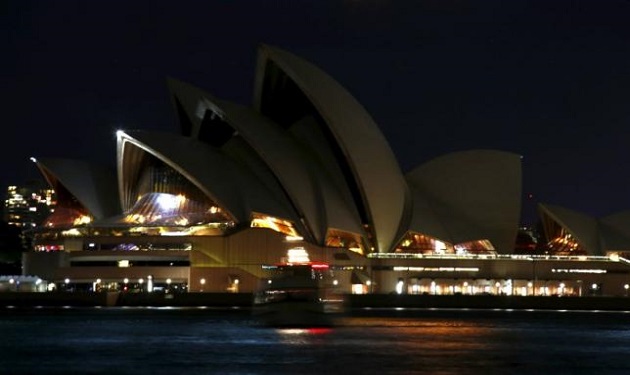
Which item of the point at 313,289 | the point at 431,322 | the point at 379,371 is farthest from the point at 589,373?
the point at 431,322

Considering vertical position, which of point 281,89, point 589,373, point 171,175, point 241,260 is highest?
point 281,89

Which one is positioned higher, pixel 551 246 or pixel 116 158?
pixel 116 158

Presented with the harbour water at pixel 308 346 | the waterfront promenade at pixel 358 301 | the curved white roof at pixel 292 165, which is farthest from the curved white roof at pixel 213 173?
the harbour water at pixel 308 346

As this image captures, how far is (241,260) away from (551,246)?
88.0 feet

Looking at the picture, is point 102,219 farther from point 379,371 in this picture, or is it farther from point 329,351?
point 379,371

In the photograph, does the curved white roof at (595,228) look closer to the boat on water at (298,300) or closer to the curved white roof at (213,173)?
the curved white roof at (213,173)

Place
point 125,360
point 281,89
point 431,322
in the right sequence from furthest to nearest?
point 281,89 < point 431,322 < point 125,360

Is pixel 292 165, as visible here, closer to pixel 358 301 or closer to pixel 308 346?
pixel 358 301

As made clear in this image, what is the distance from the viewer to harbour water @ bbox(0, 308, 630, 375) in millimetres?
35219

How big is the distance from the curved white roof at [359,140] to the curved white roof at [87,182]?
47.9 ft

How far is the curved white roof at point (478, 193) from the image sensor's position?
88.9 m

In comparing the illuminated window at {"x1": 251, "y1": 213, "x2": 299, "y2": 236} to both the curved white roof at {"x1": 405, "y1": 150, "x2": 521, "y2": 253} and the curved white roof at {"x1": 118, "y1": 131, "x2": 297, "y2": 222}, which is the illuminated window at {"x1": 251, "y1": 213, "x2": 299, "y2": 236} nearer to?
the curved white roof at {"x1": 118, "y1": 131, "x2": 297, "y2": 222}

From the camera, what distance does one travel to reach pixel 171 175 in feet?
280

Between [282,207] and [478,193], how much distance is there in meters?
15.7
